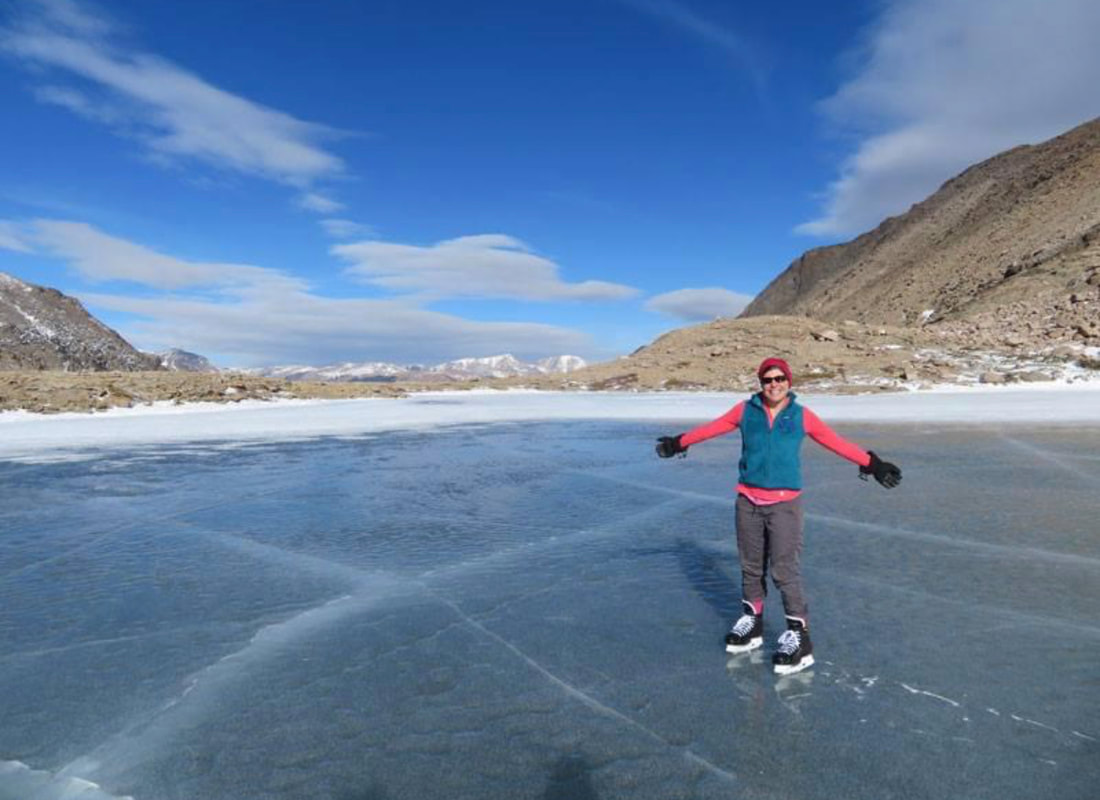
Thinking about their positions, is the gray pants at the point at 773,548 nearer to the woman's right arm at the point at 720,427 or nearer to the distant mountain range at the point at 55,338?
the woman's right arm at the point at 720,427

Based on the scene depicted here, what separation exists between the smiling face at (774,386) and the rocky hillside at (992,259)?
38.0m

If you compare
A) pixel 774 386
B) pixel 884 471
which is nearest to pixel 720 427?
pixel 774 386

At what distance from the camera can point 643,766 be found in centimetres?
298

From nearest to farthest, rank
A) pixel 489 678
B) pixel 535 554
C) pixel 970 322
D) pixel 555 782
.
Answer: pixel 555 782 < pixel 489 678 < pixel 535 554 < pixel 970 322

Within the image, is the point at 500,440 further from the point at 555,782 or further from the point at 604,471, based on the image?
the point at 555,782

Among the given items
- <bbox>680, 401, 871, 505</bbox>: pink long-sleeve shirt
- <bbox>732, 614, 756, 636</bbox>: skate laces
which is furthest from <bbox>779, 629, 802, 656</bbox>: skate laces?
<bbox>680, 401, 871, 505</bbox>: pink long-sleeve shirt

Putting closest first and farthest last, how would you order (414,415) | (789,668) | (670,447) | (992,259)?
(789,668), (670,447), (414,415), (992,259)

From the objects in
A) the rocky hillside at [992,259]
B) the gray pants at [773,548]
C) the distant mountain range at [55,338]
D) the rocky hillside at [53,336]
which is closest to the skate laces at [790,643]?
the gray pants at [773,548]

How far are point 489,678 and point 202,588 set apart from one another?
9.44 ft

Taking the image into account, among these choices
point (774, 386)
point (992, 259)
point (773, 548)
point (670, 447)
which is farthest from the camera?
point (992, 259)

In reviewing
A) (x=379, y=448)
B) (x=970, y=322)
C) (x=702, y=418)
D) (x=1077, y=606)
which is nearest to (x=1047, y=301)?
(x=970, y=322)

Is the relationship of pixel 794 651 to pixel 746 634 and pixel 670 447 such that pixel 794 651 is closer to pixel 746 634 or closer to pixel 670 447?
pixel 746 634

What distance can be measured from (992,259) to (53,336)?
116871mm

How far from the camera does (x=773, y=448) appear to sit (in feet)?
13.3
